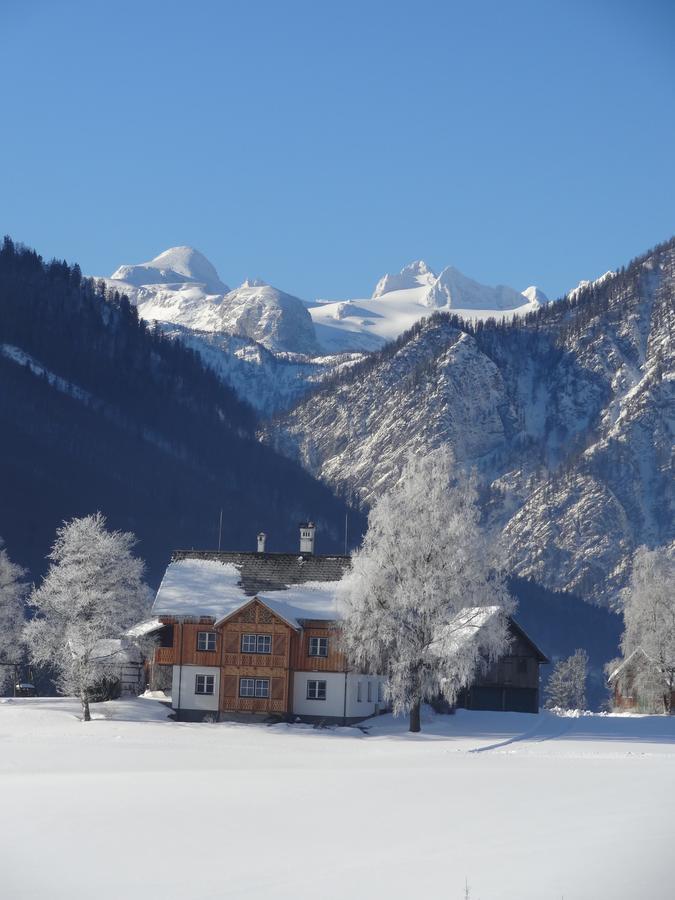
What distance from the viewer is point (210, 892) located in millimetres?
23547

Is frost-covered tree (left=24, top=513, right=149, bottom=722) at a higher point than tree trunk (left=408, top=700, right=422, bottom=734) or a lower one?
higher

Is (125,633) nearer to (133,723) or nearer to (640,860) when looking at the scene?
(133,723)

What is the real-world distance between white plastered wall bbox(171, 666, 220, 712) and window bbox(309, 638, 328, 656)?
5.07 m

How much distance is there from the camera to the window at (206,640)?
2756 inches

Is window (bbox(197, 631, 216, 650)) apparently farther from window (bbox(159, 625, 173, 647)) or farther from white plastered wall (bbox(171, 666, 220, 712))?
window (bbox(159, 625, 173, 647))

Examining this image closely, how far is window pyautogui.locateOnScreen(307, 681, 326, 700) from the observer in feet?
226

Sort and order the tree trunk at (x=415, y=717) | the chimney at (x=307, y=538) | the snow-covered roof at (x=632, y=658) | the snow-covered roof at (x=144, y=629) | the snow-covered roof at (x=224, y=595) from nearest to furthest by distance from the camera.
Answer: the tree trunk at (x=415, y=717) < the snow-covered roof at (x=224, y=595) < the snow-covered roof at (x=144, y=629) < the chimney at (x=307, y=538) < the snow-covered roof at (x=632, y=658)

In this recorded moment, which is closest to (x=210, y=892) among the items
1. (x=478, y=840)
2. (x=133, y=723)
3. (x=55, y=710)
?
(x=478, y=840)

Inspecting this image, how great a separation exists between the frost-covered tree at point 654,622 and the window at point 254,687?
31.4 metres

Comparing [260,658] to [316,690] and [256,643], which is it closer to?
[256,643]

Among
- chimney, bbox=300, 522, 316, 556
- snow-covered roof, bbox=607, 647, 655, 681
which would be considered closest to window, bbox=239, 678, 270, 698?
chimney, bbox=300, 522, 316, 556

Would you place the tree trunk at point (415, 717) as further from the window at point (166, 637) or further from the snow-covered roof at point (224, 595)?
the window at point (166, 637)

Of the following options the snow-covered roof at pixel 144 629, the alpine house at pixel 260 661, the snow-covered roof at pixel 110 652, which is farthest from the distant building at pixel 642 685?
the snow-covered roof at pixel 110 652

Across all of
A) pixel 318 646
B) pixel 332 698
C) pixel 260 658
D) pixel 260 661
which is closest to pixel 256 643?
pixel 260 658
